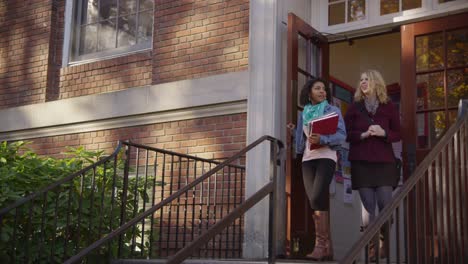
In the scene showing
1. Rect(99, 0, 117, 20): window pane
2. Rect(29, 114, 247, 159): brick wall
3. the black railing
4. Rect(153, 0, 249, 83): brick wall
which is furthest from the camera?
Rect(99, 0, 117, 20): window pane

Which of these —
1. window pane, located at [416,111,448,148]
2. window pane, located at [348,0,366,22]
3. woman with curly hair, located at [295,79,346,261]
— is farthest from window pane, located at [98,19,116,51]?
window pane, located at [416,111,448,148]

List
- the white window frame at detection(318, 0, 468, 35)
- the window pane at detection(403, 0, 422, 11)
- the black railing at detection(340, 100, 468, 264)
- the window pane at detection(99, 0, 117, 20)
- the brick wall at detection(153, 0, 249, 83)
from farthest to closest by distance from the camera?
the window pane at detection(99, 0, 117, 20) → the brick wall at detection(153, 0, 249, 83) → the window pane at detection(403, 0, 422, 11) → the white window frame at detection(318, 0, 468, 35) → the black railing at detection(340, 100, 468, 264)

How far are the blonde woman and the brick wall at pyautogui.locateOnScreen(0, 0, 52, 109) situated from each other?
16.1ft

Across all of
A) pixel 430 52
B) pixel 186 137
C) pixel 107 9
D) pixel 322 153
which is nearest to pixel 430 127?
pixel 430 52

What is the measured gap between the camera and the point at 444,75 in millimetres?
6234

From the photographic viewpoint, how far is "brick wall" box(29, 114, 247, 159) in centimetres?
712

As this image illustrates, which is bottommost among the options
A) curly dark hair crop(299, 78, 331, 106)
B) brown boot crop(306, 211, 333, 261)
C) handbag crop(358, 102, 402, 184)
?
brown boot crop(306, 211, 333, 261)

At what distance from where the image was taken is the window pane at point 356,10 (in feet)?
23.6

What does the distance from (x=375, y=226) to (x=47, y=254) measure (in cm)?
330

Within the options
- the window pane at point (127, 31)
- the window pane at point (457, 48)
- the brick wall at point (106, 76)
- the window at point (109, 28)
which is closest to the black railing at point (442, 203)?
the window pane at point (457, 48)

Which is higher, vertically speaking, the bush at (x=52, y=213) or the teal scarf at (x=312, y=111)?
the teal scarf at (x=312, y=111)

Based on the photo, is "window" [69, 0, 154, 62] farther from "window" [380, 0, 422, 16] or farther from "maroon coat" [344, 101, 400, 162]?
"maroon coat" [344, 101, 400, 162]

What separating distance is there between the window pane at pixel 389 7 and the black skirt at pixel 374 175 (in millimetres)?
2101

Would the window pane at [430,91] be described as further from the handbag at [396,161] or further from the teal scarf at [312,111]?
the teal scarf at [312,111]
